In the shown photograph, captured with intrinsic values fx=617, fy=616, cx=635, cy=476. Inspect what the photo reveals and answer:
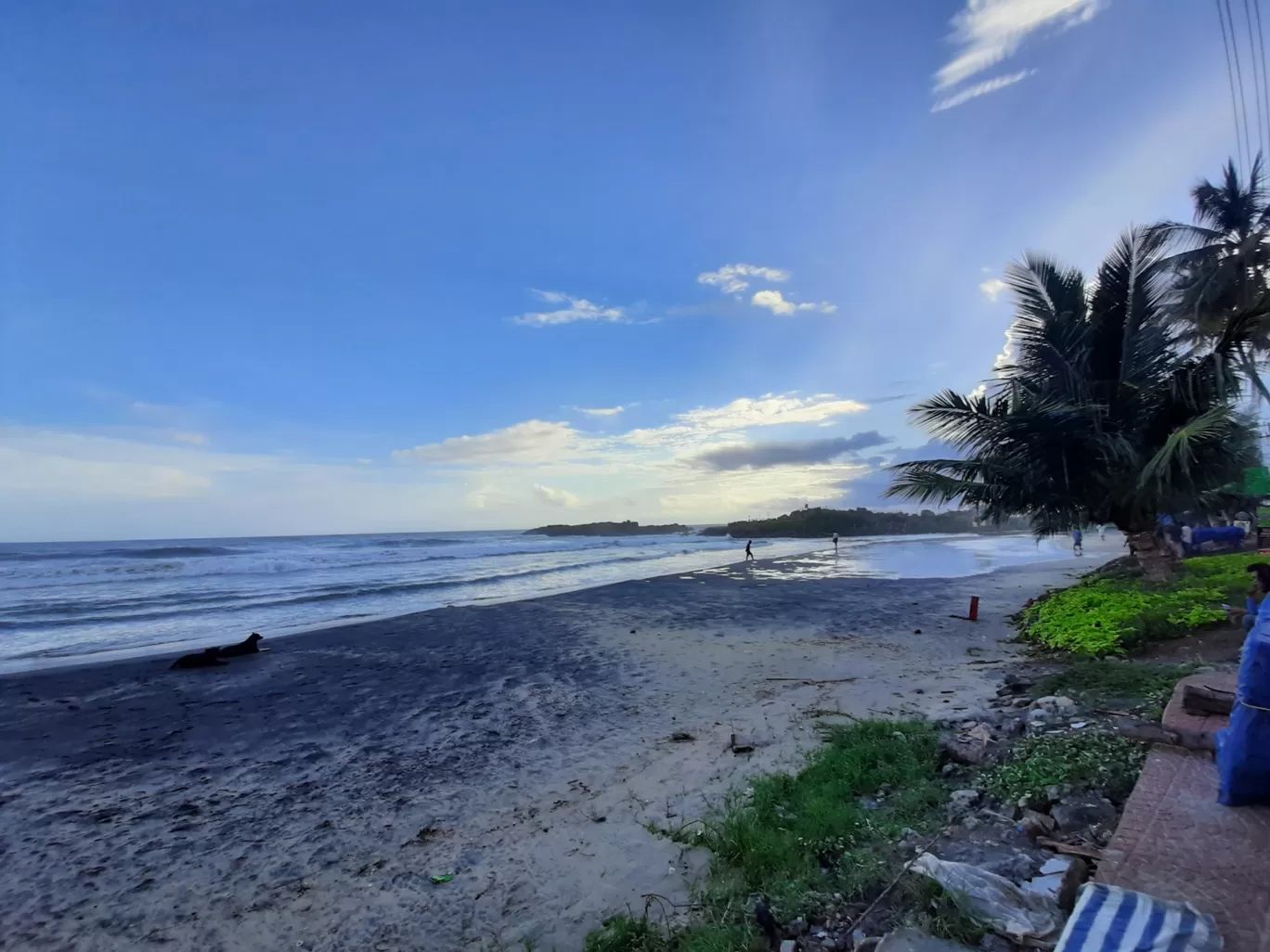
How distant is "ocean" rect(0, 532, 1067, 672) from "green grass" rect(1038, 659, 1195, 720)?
17.3 m

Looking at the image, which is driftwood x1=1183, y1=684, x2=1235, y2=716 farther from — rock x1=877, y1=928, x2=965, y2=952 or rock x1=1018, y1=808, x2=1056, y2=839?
rock x1=877, y1=928, x2=965, y2=952

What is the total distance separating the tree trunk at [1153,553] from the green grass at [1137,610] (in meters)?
0.23

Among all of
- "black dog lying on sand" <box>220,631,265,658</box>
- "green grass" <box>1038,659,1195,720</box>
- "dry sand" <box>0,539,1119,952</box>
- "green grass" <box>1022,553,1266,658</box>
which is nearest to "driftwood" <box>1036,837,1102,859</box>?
"dry sand" <box>0,539,1119,952</box>

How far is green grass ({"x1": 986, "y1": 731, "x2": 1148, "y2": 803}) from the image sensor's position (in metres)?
4.13

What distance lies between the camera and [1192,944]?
2375 mm

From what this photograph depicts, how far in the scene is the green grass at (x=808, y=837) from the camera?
3525 mm

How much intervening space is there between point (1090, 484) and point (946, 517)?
302 ft

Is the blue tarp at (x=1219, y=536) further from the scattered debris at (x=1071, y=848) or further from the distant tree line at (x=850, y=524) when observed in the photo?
the distant tree line at (x=850, y=524)

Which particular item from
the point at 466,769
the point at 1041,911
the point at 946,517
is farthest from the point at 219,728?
the point at 946,517

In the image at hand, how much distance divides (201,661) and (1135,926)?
1483 centimetres

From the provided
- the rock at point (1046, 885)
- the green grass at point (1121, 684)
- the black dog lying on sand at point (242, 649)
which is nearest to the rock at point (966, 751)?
the green grass at point (1121, 684)

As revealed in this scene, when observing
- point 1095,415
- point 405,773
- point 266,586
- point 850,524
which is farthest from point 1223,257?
point 850,524

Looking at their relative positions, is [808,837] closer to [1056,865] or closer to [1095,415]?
[1056,865]

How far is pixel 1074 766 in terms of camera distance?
4.35 metres
